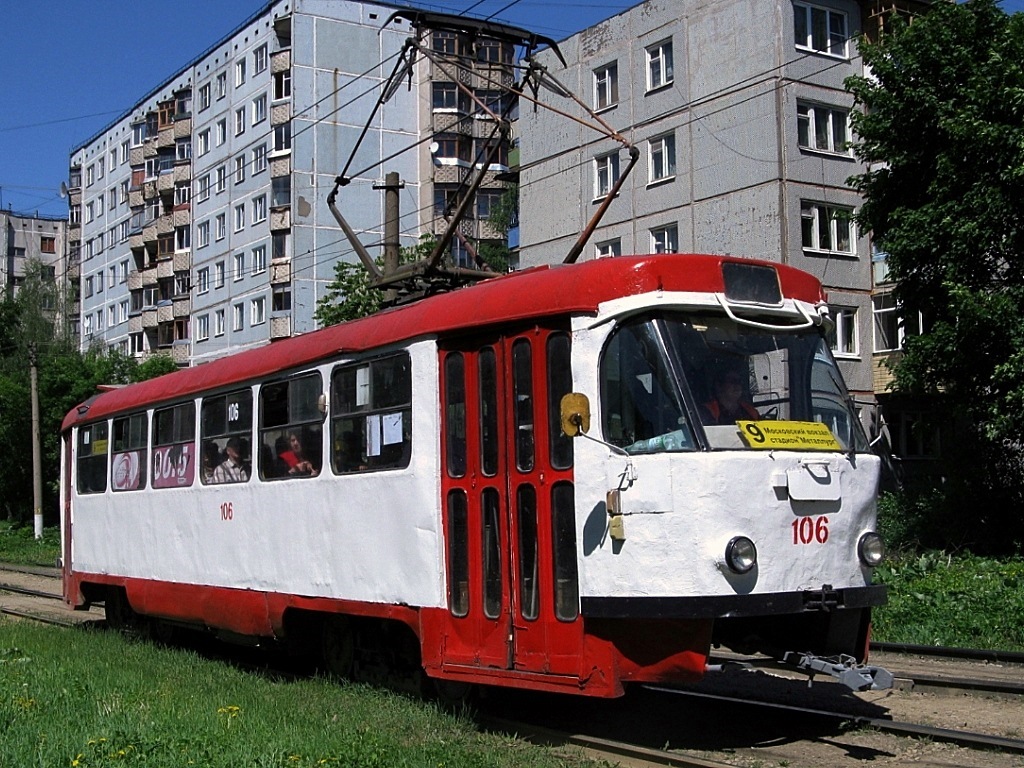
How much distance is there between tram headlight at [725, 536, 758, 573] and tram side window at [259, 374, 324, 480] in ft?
12.9

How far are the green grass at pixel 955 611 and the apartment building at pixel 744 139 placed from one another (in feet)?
Result: 50.1

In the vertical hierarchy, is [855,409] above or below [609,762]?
above

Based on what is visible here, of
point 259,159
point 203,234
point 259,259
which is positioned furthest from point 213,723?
point 203,234

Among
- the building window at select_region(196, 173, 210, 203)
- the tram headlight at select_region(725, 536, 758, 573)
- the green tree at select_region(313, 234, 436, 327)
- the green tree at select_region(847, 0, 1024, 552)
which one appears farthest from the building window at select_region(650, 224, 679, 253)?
the building window at select_region(196, 173, 210, 203)

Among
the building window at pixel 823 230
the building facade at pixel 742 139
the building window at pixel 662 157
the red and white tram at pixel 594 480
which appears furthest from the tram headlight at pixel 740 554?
the building window at pixel 662 157

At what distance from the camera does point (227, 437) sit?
11742 mm

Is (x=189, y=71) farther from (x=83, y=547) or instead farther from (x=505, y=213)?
(x=83, y=547)

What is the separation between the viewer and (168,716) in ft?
26.4

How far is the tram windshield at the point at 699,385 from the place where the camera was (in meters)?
7.46

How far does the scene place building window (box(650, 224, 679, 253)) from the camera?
109 ft

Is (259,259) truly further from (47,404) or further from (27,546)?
(27,546)

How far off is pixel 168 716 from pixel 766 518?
3939 millimetres

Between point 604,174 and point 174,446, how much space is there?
2452 cm

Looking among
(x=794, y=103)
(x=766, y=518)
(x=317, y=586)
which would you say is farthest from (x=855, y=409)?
(x=794, y=103)
